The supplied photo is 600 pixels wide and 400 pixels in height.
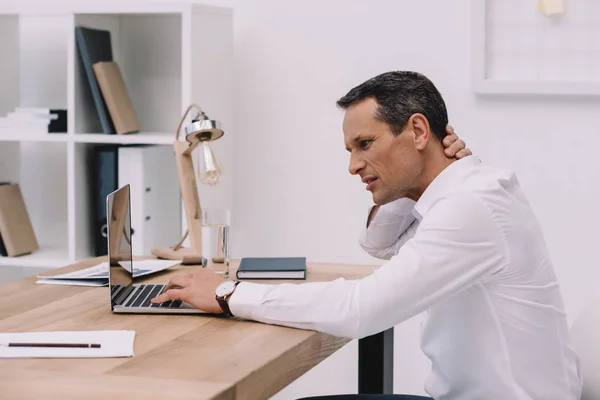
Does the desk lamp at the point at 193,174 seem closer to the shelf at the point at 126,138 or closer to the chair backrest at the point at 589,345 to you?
the shelf at the point at 126,138

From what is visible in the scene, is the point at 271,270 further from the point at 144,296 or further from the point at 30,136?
the point at 30,136

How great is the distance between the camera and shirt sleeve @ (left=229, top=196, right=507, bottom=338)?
176 centimetres

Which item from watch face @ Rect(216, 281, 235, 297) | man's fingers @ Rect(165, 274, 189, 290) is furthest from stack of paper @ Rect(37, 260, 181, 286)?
watch face @ Rect(216, 281, 235, 297)

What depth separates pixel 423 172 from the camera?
2.02m

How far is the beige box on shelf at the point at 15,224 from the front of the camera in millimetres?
3410

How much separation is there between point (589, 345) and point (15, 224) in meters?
2.17

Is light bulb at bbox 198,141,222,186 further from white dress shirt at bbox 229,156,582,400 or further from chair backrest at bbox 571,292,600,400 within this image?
chair backrest at bbox 571,292,600,400

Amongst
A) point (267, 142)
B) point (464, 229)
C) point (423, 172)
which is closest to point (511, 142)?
point (267, 142)

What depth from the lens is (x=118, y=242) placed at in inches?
85.6

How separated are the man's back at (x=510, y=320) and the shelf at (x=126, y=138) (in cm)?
152

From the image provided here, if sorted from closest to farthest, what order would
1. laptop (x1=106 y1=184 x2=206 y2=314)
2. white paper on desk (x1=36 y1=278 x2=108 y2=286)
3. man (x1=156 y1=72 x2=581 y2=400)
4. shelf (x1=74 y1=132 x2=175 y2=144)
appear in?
man (x1=156 y1=72 x2=581 y2=400) → laptop (x1=106 y1=184 x2=206 y2=314) → white paper on desk (x1=36 y1=278 x2=108 y2=286) → shelf (x1=74 y1=132 x2=175 y2=144)

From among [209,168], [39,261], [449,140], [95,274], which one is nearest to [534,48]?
[209,168]

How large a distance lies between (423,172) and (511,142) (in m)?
1.31

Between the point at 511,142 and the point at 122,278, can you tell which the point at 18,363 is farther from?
the point at 511,142
